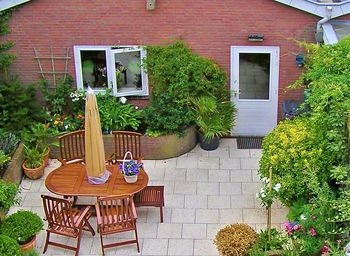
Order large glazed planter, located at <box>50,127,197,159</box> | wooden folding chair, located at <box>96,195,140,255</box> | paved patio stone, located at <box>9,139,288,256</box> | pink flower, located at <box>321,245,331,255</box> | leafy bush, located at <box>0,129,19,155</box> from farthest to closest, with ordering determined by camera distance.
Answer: large glazed planter, located at <box>50,127,197,159</box> → leafy bush, located at <box>0,129,19,155</box> → paved patio stone, located at <box>9,139,288,256</box> → wooden folding chair, located at <box>96,195,140,255</box> → pink flower, located at <box>321,245,331,255</box>

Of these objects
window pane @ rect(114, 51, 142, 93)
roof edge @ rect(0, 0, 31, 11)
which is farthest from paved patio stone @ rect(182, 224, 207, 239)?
roof edge @ rect(0, 0, 31, 11)

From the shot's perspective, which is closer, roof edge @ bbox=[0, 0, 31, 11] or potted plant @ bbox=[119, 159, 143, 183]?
potted plant @ bbox=[119, 159, 143, 183]

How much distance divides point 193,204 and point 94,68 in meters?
4.47

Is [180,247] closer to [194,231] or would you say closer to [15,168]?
[194,231]

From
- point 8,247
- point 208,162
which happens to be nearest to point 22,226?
point 8,247

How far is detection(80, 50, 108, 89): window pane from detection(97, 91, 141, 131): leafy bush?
0.45m

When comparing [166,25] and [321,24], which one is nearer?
[321,24]

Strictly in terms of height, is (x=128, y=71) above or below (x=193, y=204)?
above

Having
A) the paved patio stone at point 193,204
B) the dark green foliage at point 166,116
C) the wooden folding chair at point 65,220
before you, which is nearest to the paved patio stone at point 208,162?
the paved patio stone at point 193,204

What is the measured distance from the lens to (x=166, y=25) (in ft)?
57.6

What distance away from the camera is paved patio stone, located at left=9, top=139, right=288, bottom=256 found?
14.5 m

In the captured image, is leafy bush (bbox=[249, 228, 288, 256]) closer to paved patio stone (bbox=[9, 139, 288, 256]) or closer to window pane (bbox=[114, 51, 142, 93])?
paved patio stone (bbox=[9, 139, 288, 256])

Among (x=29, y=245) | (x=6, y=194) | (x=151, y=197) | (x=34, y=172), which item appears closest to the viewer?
(x=6, y=194)

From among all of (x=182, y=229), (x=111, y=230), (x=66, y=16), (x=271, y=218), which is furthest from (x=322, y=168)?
(x=66, y=16)
